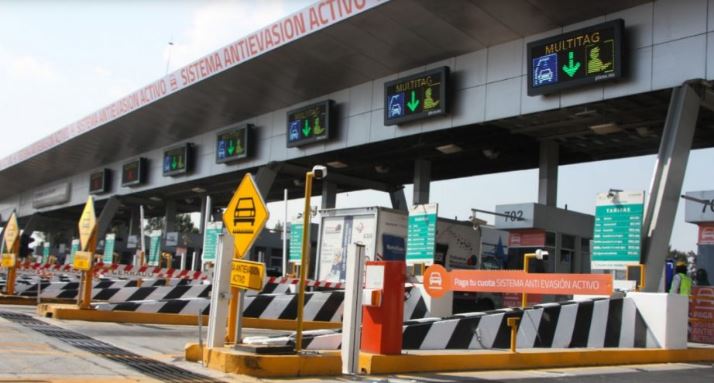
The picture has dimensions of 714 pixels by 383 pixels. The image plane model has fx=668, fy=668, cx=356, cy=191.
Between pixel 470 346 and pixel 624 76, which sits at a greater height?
pixel 624 76

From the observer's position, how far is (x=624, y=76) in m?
14.6

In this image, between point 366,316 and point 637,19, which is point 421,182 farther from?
point 366,316

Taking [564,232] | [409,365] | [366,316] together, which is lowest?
[409,365]

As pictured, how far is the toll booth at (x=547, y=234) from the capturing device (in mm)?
20781

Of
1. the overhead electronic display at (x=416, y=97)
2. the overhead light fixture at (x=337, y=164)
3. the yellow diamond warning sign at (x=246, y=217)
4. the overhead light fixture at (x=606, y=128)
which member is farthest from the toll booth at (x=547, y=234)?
the yellow diamond warning sign at (x=246, y=217)

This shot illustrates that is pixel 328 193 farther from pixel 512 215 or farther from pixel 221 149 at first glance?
pixel 512 215

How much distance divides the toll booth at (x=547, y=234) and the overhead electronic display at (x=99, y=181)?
25509mm

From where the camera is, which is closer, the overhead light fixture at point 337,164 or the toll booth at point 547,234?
the toll booth at point 547,234

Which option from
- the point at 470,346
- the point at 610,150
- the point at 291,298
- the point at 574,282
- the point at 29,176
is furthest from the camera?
the point at 29,176

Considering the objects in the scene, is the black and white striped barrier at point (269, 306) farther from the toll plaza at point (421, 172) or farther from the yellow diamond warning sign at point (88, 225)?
the yellow diamond warning sign at point (88, 225)

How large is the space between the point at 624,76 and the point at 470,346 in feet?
26.7

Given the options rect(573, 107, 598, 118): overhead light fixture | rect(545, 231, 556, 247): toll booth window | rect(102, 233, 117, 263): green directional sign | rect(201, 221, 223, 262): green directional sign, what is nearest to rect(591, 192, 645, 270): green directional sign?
rect(573, 107, 598, 118): overhead light fixture

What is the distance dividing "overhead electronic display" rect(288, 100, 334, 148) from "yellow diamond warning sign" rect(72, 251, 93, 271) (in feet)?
36.9

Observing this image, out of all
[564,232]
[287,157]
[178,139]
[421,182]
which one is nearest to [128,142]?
[178,139]
